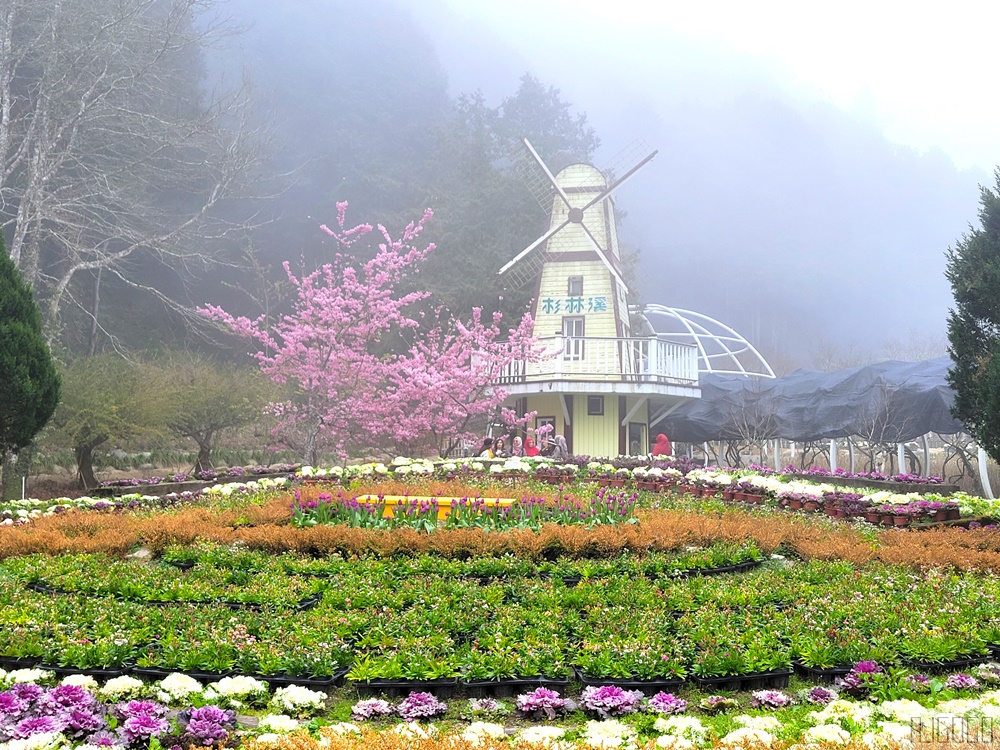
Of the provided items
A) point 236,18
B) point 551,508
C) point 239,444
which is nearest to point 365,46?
point 236,18

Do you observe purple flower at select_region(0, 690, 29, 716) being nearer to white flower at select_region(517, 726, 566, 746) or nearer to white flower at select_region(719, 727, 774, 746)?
white flower at select_region(517, 726, 566, 746)

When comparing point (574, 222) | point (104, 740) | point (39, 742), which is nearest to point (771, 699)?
point (104, 740)

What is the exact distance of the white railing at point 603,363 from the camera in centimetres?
2395

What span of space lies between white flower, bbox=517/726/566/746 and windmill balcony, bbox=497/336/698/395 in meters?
18.9

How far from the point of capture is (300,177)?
1882 inches

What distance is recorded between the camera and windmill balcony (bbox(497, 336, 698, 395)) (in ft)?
78.1

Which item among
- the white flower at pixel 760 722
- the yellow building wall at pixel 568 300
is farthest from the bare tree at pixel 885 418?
the white flower at pixel 760 722

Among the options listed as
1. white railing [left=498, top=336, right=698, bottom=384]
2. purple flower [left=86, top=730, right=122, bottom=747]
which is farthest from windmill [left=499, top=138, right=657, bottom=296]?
purple flower [left=86, top=730, right=122, bottom=747]

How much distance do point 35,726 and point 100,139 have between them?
105ft

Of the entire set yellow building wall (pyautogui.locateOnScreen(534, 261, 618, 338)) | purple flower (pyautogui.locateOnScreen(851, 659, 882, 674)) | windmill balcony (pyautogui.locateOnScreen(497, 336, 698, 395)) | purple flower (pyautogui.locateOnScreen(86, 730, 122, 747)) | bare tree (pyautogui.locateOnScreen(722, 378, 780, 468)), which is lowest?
purple flower (pyautogui.locateOnScreen(86, 730, 122, 747))

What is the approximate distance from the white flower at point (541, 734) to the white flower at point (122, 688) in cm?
219

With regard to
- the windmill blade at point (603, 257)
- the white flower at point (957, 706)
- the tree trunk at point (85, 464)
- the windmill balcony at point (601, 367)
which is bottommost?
the white flower at point (957, 706)

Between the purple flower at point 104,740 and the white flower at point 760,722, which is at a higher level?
the white flower at point 760,722

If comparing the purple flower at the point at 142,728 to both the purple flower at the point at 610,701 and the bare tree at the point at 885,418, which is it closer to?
the purple flower at the point at 610,701
